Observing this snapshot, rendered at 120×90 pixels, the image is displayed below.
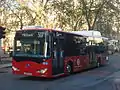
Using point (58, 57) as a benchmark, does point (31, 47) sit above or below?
above

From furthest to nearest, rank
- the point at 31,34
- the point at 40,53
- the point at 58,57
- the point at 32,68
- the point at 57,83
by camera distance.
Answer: the point at 58,57 < the point at 31,34 < the point at 32,68 < the point at 40,53 < the point at 57,83

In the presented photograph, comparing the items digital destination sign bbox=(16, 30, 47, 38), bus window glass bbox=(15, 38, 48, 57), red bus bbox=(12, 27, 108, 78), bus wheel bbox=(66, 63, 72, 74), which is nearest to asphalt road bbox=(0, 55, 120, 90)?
red bus bbox=(12, 27, 108, 78)

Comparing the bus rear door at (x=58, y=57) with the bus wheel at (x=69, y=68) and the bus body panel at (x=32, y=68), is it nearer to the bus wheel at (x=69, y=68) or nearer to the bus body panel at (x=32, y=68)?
the bus body panel at (x=32, y=68)

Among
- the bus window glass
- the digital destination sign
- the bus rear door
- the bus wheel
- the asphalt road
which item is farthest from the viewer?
the bus wheel

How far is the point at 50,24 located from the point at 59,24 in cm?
247

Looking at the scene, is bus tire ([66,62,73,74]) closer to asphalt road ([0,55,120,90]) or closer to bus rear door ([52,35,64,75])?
asphalt road ([0,55,120,90])

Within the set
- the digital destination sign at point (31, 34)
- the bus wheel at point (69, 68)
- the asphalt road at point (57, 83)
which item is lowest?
the asphalt road at point (57, 83)

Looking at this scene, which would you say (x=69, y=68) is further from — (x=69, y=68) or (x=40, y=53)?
(x=40, y=53)

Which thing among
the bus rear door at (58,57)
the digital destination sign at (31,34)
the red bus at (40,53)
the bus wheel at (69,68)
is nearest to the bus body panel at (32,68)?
the red bus at (40,53)

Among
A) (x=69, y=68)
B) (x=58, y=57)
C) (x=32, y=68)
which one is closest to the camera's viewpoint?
(x=32, y=68)

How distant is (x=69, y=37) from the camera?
70.2 feet

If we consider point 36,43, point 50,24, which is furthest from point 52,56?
point 50,24

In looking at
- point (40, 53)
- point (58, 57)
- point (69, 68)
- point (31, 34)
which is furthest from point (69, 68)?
A: point (31, 34)

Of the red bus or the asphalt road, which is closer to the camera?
the asphalt road
